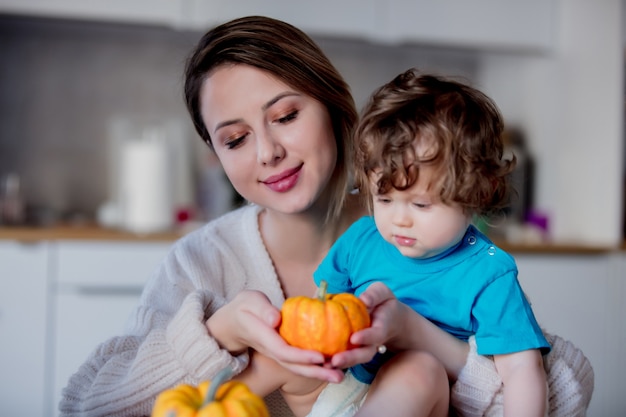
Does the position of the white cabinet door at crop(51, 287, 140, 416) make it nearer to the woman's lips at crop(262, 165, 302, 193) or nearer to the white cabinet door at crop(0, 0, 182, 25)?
the white cabinet door at crop(0, 0, 182, 25)

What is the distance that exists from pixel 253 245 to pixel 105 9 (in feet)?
4.87

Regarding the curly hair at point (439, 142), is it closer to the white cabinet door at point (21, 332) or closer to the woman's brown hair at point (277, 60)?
the woman's brown hair at point (277, 60)

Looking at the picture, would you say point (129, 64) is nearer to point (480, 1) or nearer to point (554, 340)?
point (480, 1)

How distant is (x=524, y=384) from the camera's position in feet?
3.09

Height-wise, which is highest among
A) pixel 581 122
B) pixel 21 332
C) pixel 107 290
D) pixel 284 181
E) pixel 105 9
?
pixel 105 9

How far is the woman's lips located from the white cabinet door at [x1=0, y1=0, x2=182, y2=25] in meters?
1.59

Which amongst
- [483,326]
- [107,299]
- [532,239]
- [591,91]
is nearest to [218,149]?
[483,326]

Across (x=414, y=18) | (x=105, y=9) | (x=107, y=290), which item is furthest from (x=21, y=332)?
(x=414, y=18)

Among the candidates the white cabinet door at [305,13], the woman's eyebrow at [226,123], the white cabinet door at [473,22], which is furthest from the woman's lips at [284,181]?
the white cabinet door at [473,22]

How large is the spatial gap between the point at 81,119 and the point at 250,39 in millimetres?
1995

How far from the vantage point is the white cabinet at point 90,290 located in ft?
7.77

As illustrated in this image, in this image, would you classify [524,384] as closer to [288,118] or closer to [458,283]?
[458,283]

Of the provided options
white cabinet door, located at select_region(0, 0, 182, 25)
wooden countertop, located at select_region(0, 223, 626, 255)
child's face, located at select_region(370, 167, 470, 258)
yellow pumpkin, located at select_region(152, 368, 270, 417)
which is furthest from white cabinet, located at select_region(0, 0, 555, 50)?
yellow pumpkin, located at select_region(152, 368, 270, 417)

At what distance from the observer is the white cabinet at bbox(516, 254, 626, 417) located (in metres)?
2.64
